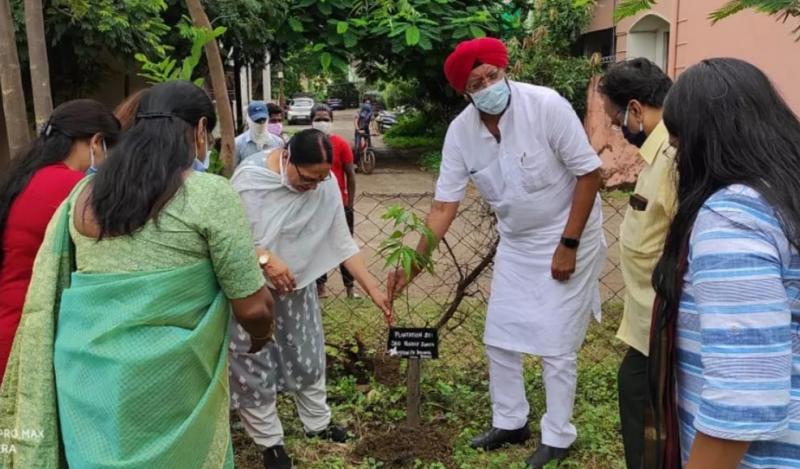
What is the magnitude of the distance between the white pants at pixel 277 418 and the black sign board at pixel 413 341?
373mm

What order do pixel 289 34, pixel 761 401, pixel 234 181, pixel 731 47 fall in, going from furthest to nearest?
pixel 289 34
pixel 731 47
pixel 234 181
pixel 761 401

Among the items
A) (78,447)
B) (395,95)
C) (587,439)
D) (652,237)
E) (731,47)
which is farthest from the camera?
(395,95)

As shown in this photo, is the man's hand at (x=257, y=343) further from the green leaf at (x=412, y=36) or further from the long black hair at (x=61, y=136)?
the green leaf at (x=412, y=36)

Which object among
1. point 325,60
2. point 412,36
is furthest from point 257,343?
point 412,36

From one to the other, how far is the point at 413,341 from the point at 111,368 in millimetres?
1505

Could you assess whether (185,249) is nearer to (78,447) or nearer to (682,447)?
(78,447)

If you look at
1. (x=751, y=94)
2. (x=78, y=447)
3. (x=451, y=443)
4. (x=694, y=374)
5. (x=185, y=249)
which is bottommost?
(x=451, y=443)

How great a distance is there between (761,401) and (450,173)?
6.88 feet

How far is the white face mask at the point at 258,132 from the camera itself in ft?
17.6

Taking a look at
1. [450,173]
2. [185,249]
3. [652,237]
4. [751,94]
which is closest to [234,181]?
[450,173]

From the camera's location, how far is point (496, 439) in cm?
309

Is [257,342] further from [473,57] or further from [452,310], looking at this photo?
[452,310]

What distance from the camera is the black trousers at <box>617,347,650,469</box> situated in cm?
224

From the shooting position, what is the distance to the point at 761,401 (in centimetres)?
115
